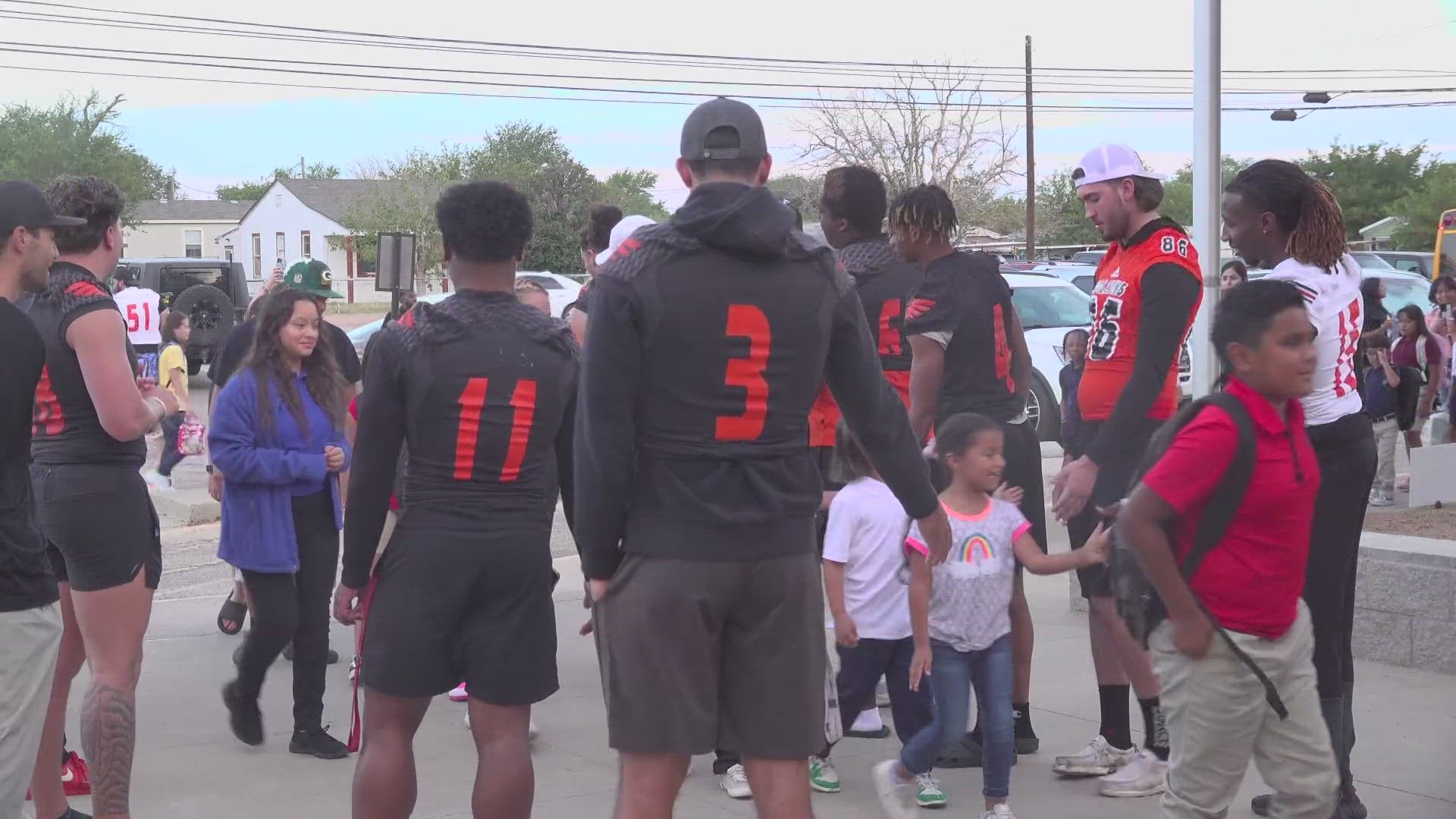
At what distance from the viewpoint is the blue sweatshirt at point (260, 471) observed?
573 cm

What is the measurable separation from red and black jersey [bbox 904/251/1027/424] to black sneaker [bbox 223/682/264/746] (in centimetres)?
286

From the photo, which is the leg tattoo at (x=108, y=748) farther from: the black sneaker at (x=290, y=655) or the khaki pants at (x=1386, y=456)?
the khaki pants at (x=1386, y=456)

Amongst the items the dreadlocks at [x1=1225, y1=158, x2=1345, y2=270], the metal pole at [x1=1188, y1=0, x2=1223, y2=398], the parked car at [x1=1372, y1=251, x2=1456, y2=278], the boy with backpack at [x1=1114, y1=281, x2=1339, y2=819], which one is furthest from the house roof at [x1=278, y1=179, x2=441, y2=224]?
the boy with backpack at [x1=1114, y1=281, x2=1339, y2=819]

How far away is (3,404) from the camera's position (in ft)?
11.5

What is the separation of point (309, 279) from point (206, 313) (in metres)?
21.2

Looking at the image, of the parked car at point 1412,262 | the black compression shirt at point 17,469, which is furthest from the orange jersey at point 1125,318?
the parked car at point 1412,262

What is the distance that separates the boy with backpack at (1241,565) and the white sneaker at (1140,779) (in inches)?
61.1

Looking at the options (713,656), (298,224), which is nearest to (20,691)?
(713,656)

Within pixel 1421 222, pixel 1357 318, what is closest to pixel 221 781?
pixel 1357 318

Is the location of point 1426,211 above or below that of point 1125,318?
above

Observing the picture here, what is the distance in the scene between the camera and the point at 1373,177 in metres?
65.9

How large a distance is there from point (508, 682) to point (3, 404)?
1.40 m

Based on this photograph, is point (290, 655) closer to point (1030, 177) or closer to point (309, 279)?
point (309, 279)

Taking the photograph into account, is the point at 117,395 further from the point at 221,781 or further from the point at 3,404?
the point at 221,781
